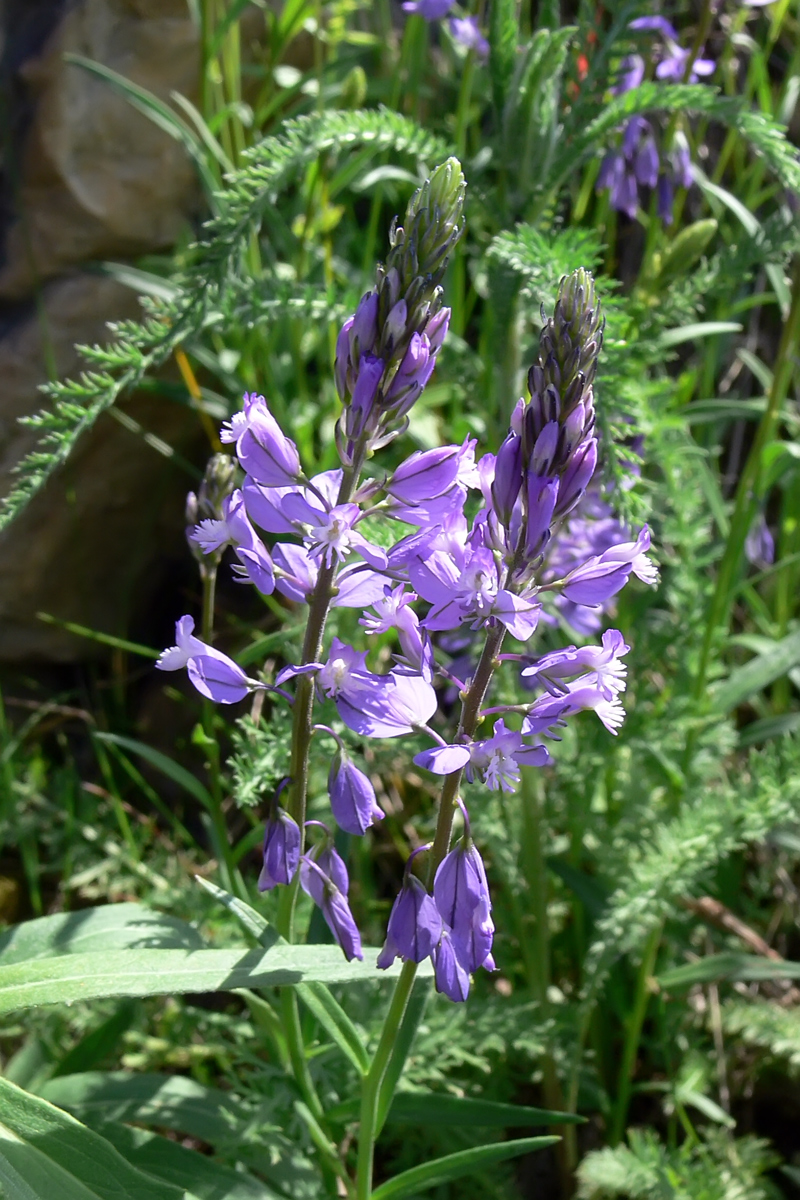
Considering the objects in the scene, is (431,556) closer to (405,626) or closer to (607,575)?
(405,626)

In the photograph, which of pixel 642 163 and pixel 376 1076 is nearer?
pixel 376 1076

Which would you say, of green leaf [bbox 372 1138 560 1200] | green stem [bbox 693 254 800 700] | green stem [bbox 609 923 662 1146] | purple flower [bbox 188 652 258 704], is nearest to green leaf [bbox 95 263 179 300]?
green stem [bbox 693 254 800 700]

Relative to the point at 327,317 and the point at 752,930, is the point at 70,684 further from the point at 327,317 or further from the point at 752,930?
the point at 752,930

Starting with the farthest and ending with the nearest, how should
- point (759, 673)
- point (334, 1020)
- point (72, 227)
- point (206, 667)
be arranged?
1. point (72, 227)
2. point (759, 673)
3. point (334, 1020)
4. point (206, 667)

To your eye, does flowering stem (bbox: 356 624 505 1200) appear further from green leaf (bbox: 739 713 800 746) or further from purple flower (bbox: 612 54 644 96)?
purple flower (bbox: 612 54 644 96)

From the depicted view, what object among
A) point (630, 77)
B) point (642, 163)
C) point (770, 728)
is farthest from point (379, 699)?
point (630, 77)

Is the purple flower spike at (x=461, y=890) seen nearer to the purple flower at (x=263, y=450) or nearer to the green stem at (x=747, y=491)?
the purple flower at (x=263, y=450)
